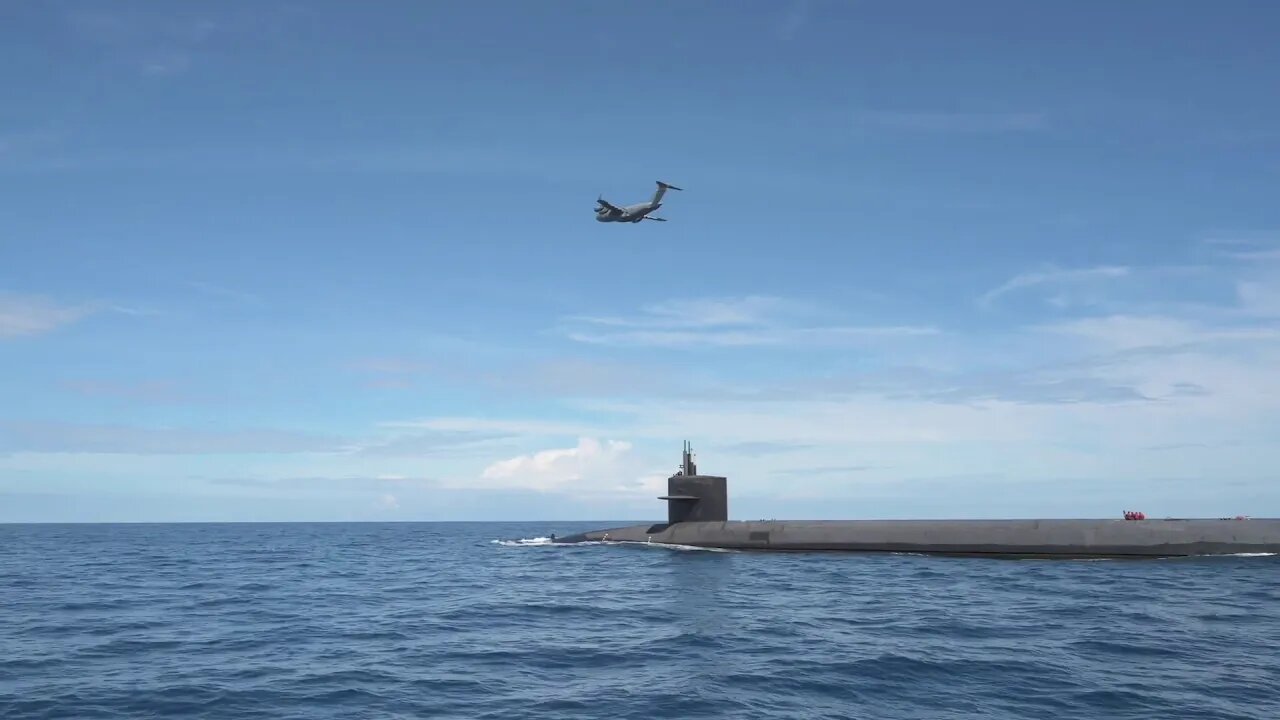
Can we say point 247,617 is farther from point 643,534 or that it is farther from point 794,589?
point 643,534

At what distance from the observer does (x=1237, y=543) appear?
47562mm

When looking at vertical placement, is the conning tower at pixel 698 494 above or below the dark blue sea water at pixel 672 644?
above

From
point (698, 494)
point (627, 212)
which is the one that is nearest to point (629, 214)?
point (627, 212)

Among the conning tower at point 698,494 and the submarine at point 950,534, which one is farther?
the conning tower at point 698,494

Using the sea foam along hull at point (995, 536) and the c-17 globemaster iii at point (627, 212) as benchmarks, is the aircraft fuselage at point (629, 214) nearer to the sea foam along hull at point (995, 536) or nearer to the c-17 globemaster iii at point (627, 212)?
the c-17 globemaster iii at point (627, 212)

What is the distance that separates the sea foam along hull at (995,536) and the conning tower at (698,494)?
0.79 meters

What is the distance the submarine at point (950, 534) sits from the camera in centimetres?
4809

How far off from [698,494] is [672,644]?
35.3 meters

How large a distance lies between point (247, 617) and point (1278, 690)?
101 ft

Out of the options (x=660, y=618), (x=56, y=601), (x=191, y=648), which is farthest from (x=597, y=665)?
(x=56, y=601)

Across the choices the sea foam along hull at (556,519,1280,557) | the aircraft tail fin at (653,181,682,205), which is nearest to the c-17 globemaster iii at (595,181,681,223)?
the aircraft tail fin at (653,181,682,205)

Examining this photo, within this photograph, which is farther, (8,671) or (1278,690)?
(8,671)

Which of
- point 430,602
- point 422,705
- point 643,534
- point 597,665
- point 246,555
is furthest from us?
point 246,555

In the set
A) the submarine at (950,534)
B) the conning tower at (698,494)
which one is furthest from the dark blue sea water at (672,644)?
the conning tower at (698,494)
